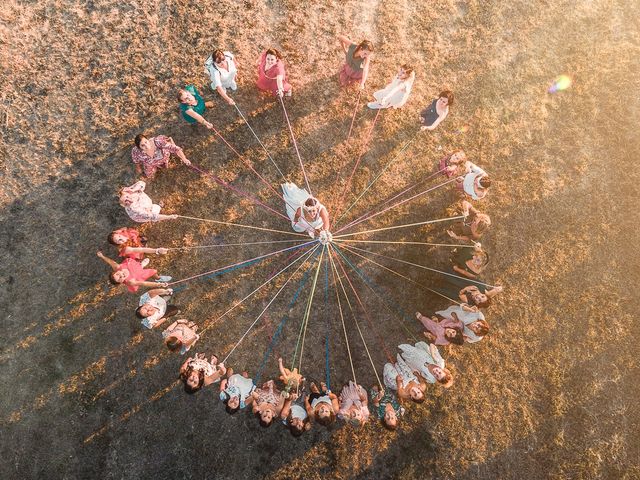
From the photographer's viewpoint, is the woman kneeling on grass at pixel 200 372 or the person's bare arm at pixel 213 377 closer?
the woman kneeling on grass at pixel 200 372

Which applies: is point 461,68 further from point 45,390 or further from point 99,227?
point 45,390

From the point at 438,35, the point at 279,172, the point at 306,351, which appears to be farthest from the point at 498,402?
the point at 438,35

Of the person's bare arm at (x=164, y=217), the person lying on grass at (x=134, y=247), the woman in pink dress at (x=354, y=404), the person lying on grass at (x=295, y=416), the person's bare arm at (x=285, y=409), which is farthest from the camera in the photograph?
the person's bare arm at (x=164, y=217)

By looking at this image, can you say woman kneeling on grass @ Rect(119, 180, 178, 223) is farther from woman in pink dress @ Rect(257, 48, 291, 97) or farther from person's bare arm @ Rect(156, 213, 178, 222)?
woman in pink dress @ Rect(257, 48, 291, 97)

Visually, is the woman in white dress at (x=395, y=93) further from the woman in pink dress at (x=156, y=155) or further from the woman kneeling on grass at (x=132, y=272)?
the woman kneeling on grass at (x=132, y=272)

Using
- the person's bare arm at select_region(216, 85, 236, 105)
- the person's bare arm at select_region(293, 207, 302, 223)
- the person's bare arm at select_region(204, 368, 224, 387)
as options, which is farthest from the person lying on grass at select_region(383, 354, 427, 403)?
the person's bare arm at select_region(216, 85, 236, 105)

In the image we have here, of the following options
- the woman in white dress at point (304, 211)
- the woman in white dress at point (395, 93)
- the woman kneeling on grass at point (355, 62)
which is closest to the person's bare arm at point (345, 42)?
the woman kneeling on grass at point (355, 62)
